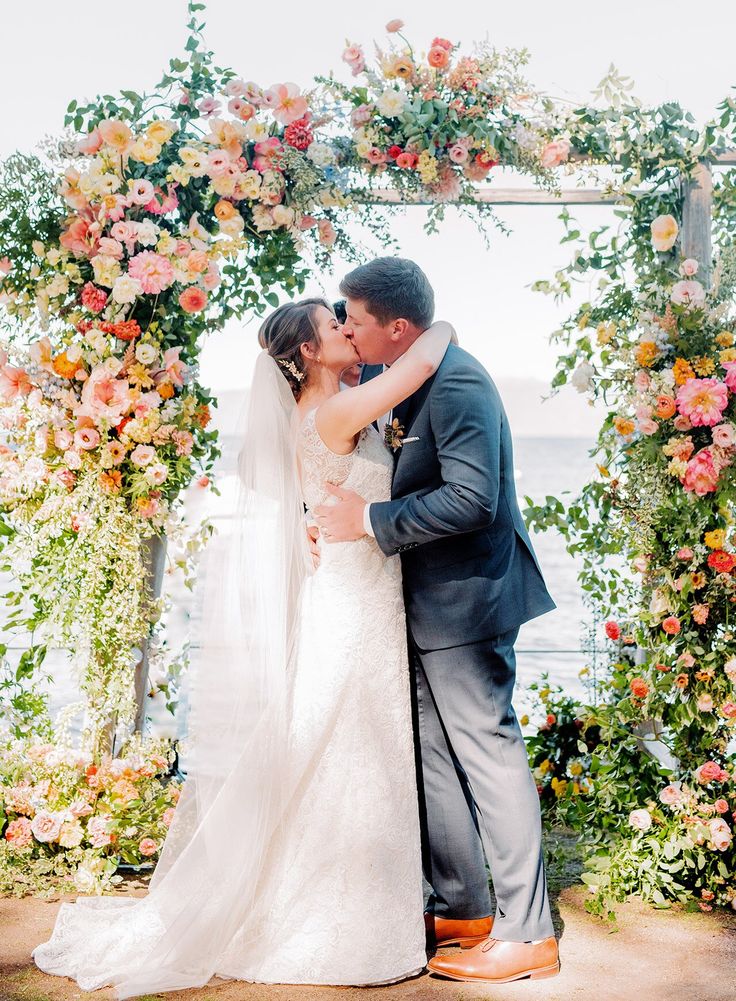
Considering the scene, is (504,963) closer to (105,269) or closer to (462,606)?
(462,606)

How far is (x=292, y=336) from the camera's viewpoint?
299 centimetres

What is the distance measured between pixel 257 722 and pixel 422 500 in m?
0.75

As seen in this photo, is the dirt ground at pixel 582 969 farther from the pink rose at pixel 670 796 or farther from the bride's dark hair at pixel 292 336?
the bride's dark hair at pixel 292 336

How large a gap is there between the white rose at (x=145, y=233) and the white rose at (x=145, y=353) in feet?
1.10

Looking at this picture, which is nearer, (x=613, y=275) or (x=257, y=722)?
(x=257, y=722)

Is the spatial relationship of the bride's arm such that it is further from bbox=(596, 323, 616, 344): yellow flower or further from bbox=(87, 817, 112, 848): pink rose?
bbox=(87, 817, 112, 848): pink rose

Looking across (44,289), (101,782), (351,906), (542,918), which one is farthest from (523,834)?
(44,289)

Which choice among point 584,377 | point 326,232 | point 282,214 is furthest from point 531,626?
point 282,214

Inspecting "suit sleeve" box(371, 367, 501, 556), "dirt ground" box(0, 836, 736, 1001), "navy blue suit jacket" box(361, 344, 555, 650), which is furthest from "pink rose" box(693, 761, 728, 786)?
"suit sleeve" box(371, 367, 501, 556)

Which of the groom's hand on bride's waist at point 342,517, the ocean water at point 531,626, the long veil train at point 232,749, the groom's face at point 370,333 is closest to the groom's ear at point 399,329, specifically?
the groom's face at point 370,333

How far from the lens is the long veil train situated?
2756mm

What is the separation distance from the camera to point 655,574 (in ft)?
11.4

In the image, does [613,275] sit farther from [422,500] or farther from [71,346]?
[71,346]

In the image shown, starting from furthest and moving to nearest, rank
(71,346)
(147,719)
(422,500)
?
(147,719), (71,346), (422,500)
